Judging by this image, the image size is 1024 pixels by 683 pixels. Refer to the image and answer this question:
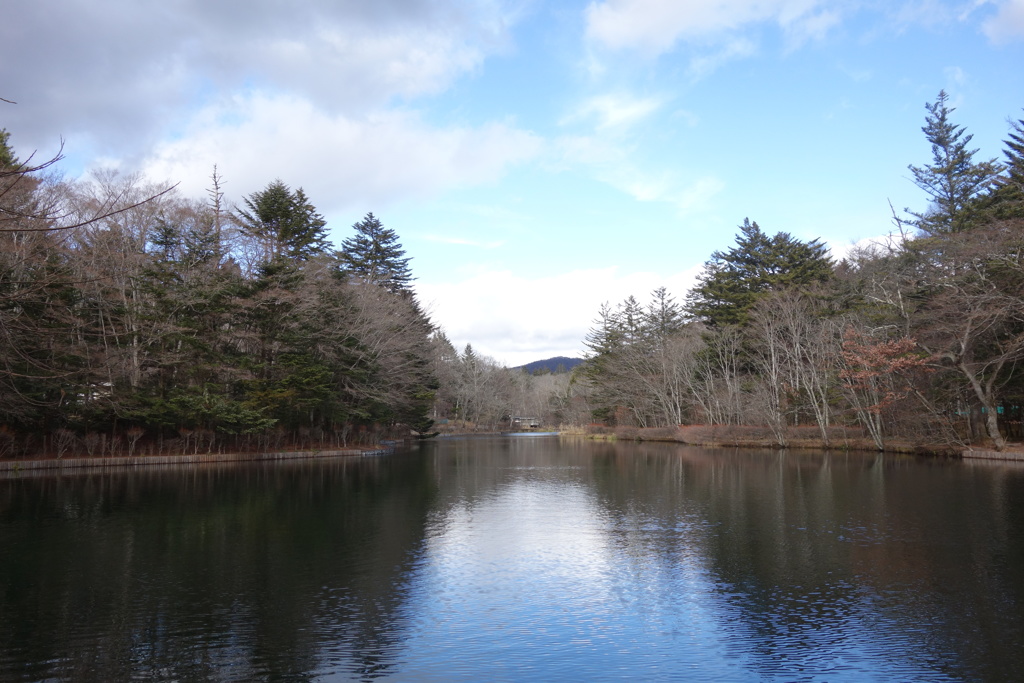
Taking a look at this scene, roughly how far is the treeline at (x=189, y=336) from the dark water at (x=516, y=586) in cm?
770

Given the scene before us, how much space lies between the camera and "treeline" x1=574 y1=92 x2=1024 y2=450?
26812 millimetres

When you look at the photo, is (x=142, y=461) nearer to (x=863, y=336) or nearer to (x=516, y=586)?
(x=516, y=586)

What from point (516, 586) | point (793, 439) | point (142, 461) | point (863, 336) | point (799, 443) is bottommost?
point (516, 586)

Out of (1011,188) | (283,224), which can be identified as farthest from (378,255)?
(1011,188)

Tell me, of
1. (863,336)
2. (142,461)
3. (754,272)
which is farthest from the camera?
(754,272)

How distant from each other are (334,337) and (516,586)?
27295mm

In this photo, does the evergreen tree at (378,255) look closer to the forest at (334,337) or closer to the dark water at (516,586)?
the forest at (334,337)

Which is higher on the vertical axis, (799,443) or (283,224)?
(283,224)

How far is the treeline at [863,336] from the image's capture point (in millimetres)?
26812

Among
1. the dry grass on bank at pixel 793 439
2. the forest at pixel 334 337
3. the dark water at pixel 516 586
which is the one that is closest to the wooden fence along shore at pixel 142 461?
the forest at pixel 334 337

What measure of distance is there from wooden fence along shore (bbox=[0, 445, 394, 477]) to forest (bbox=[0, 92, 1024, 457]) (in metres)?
0.76

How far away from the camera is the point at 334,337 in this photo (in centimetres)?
3497

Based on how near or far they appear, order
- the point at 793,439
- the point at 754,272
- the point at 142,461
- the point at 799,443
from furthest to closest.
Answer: the point at 754,272
the point at 793,439
the point at 799,443
the point at 142,461

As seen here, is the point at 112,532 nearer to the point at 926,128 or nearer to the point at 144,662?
the point at 144,662
